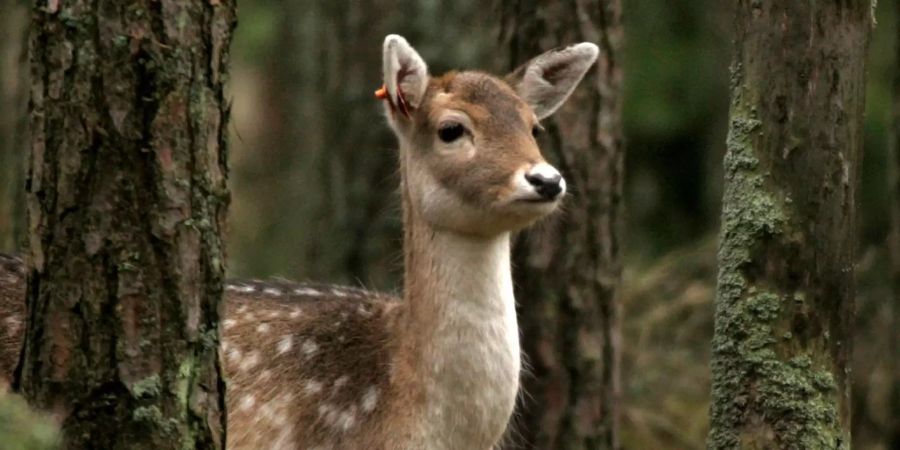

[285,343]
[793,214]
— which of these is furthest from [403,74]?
[793,214]

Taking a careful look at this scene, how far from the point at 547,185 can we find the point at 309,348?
56.7 inches

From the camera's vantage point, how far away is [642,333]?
41.8 ft

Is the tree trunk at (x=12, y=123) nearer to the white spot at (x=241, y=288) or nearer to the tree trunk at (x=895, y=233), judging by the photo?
the white spot at (x=241, y=288)

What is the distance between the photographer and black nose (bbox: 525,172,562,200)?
729 centimetres

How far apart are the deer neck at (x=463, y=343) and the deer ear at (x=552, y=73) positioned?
3.14 feet

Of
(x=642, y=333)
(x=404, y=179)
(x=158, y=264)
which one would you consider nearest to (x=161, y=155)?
(x=158, y=264)

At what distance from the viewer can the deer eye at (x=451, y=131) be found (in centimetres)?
786

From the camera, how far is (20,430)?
4.36 m

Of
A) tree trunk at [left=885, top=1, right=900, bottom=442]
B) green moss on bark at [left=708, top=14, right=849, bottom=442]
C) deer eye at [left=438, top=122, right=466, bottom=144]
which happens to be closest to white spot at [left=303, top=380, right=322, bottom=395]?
deer eye at [left=438, top=122, right=466, bottom=144]

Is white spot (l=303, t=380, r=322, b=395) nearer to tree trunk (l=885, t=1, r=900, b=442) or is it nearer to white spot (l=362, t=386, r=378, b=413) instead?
white spot (l=362, t=386, r=378, b=413)

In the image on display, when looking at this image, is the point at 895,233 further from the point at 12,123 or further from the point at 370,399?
the point at 12,123

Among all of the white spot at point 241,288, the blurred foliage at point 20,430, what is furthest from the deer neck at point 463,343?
Result: the blurred foliage at point 20,430

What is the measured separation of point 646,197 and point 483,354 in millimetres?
10999

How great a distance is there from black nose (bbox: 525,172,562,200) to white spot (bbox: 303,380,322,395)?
1359 mm
